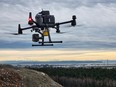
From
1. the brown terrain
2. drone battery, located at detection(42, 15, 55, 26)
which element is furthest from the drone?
the brown terrain

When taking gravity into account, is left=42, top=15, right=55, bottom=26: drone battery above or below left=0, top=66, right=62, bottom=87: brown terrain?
above

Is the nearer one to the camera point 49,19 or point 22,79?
point 22,79

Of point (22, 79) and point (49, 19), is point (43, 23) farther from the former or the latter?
point (22, 79)

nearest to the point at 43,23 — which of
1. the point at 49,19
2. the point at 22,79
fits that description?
the point at 49,19

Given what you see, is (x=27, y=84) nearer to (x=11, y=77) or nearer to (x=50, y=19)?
(x=11, y=77)

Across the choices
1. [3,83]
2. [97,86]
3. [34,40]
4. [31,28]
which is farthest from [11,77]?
[97,86]

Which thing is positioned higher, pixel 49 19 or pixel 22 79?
pixel 49 19

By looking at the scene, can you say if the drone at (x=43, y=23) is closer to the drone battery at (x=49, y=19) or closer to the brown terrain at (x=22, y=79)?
the drone battery at (x=49, y=19)

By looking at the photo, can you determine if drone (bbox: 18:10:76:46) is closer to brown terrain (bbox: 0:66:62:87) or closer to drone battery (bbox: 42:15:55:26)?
drone battery (bbox: 42:15:55:26)
